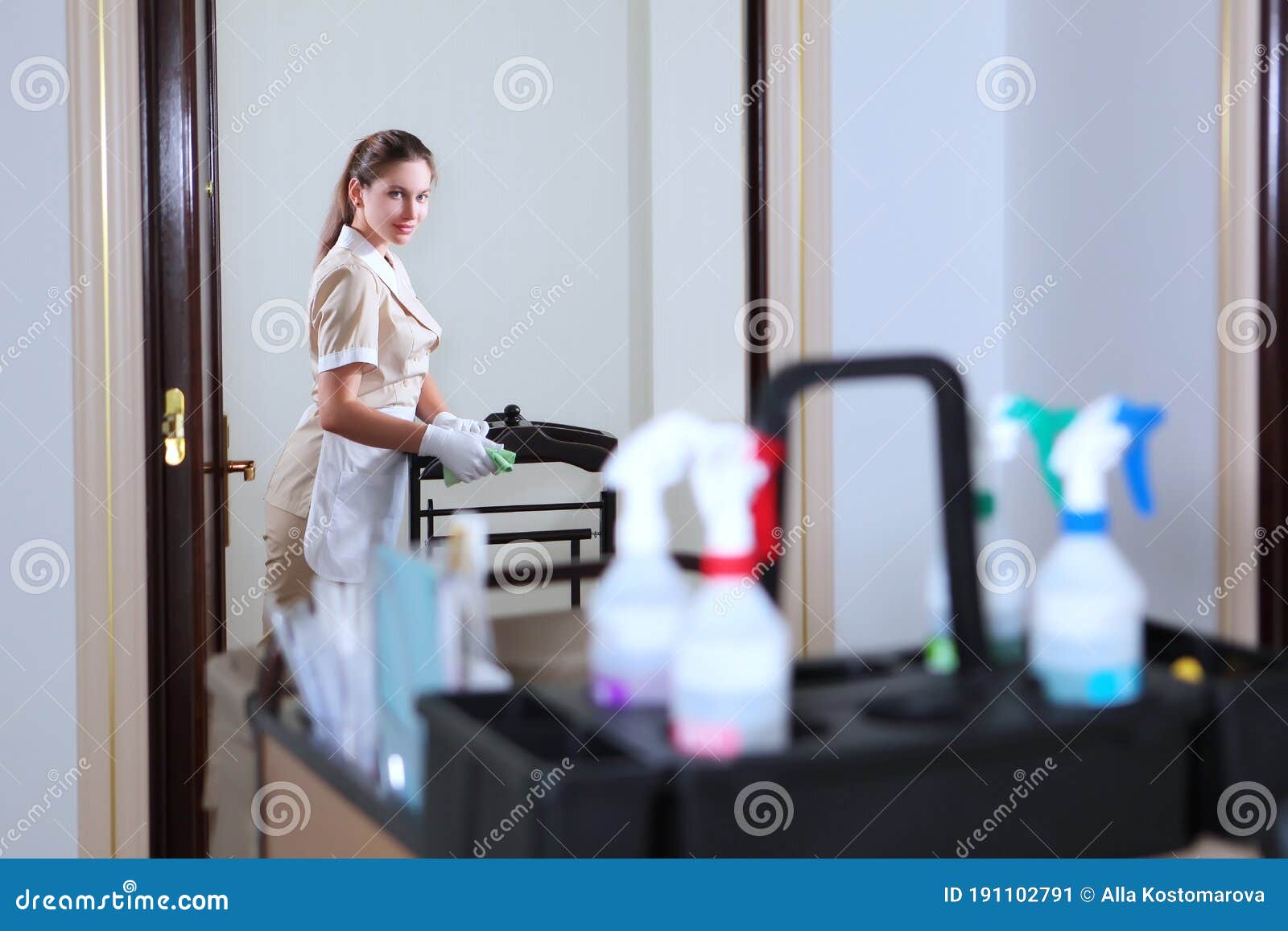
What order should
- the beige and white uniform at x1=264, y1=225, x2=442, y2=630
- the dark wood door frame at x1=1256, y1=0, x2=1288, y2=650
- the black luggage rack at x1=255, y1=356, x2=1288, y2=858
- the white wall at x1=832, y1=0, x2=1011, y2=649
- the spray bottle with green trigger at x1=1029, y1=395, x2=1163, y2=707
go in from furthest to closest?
the white wall at x1=832, y1=0, x2=1011, y2=649, the beige and white uniform at x1=264, y1=225, x2=442, y2=630, the dark wood door frame at x1=1256, y1=0, x2=1288, y2=650, the spray bottle with green trigger at x1=1029, y1=395, x2=1163, y2=707, the black luggage rack at x1=255, y1=356, x2=1288, y2=858

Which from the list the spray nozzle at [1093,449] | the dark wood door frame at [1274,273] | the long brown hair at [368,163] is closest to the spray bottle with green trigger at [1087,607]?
the spray nozzle at [1093,449]

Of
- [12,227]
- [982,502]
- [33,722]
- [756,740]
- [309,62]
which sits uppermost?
[309,62]

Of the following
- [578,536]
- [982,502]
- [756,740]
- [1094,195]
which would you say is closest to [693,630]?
[756,740]

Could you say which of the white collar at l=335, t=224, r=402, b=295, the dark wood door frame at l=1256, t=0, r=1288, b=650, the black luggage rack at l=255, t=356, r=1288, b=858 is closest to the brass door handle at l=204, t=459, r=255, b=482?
the white collar at l=335, t=224, r=402, b=295

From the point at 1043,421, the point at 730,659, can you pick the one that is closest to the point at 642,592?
the point at 730,659

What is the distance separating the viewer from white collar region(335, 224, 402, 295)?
1.36m

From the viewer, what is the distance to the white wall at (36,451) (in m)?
1.29

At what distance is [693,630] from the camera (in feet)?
1.88

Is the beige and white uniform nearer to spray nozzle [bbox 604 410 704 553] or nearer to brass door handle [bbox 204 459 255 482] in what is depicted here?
brass door handle [bbox 204 459 255 482]

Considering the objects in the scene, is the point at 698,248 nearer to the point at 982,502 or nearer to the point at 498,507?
the point at 498,507

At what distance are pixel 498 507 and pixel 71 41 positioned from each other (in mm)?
730

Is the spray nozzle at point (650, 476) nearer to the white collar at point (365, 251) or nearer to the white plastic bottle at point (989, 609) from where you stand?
the white plastic bottle at point (989, 609)

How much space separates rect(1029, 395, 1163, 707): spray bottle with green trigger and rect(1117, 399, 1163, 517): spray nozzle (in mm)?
21

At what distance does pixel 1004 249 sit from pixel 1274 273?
434 mm
